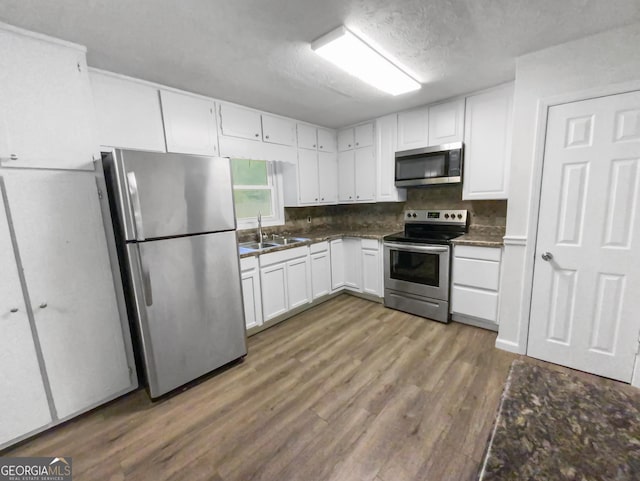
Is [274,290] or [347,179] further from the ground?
[347,179]

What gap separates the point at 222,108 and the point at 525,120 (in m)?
2.68

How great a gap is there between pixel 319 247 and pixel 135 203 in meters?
2.11

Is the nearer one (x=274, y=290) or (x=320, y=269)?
(x=274, y=290)

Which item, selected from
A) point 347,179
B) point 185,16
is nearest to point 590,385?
point 185,16

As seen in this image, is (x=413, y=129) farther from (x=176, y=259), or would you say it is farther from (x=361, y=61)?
(x=176, y=259)

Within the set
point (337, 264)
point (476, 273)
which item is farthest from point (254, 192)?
point (476, 273)

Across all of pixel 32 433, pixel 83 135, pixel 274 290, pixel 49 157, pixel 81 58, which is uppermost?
pixel 81 58

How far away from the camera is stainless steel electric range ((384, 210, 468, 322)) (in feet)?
9.31

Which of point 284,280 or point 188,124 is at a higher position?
point 188,124

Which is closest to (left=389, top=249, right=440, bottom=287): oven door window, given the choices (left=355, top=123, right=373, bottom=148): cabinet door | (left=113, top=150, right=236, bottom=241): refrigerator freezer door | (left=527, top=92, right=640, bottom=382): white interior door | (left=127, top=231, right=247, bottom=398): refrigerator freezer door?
(left=527, top=92, right=640, bottom=382): white interior door

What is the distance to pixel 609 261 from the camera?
186 centimetres

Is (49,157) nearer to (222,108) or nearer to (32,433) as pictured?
(222,108)

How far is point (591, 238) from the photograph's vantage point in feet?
6.24

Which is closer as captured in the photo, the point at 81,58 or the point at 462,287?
the point at 81,58
